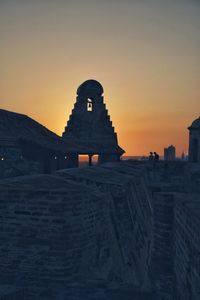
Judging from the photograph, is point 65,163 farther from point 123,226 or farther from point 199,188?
point 123,226

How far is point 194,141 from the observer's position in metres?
27.2

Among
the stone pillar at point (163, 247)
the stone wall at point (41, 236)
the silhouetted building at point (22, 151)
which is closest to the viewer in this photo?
the stone wall at point (41, 236)

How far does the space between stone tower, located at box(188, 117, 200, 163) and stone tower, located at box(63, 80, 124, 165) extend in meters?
5.24

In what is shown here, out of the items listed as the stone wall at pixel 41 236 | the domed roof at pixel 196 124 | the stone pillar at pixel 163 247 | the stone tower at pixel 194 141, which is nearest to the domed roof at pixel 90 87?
the domed roof at pixel 196 124

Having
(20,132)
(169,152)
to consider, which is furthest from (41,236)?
(169,152)

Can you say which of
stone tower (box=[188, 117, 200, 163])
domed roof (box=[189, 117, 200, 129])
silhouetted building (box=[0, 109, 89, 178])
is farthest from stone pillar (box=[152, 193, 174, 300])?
domed roof (box=[189, 117, 200, 129])

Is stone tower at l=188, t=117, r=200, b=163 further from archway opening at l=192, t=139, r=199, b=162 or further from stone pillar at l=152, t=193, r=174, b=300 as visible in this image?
stone pillar at l=152, t=193, r=174, b=300

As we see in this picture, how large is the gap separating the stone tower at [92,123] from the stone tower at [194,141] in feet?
17.2

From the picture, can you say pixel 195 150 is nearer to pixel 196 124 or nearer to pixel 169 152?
pixel 196 124

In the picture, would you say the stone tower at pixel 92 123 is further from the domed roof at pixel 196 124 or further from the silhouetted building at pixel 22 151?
A: the silhouetted building at pixel 22 151

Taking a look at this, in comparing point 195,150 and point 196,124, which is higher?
point 196,124

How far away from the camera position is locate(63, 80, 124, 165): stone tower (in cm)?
2819

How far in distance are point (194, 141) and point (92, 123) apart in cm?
794

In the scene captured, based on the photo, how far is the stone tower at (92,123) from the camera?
28188 mm
